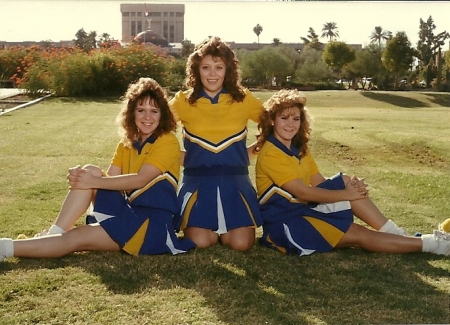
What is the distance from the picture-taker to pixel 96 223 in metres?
3.85

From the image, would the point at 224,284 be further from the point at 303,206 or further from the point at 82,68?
the point at 82,68

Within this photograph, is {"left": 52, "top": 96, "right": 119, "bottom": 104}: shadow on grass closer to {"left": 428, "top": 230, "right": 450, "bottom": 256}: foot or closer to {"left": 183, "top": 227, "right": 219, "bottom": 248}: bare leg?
{"left": 183, "top": 227, "right": 219, "bottom": 248}: bare leg

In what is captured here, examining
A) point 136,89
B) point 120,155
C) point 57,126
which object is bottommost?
point 57,126

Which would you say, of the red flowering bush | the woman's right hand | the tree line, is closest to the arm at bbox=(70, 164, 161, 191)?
the woman's right hand

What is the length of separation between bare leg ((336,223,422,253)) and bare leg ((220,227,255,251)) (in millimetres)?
583

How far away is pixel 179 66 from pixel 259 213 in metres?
26.2

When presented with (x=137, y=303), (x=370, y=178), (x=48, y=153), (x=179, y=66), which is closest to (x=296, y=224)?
(x=137, y=303)

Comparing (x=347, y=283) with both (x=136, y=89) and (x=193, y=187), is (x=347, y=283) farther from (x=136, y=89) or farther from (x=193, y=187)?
(x=136, y=89)

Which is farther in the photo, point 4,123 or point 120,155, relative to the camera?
point 4,123

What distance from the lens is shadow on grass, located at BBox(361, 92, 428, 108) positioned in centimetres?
2762

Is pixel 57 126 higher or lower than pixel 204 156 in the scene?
lower

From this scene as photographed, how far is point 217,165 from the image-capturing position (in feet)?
13.7

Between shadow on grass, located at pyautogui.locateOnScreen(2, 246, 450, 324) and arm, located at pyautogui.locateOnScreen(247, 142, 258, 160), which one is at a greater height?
arm, located at pyautogui.locateOnScreen(247, 142, 258, 160)

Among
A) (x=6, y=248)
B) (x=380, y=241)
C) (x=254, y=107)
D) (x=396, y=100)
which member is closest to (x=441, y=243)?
(x=380, y=241)
